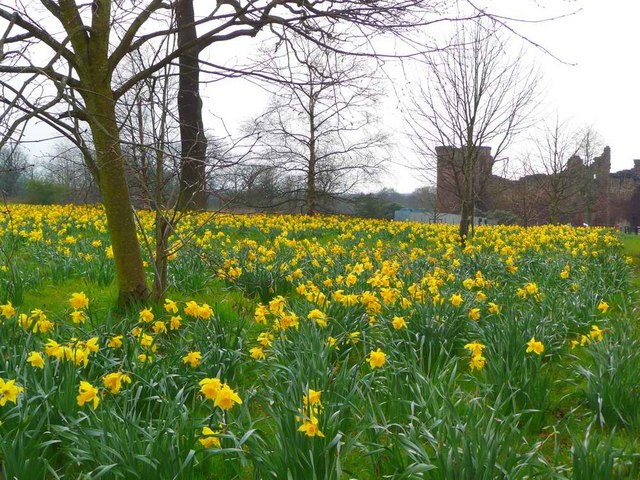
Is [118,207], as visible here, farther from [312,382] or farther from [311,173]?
[311,173]

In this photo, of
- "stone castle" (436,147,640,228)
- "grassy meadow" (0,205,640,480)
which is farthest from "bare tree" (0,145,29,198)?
"stone castle" (436,147,640,228)

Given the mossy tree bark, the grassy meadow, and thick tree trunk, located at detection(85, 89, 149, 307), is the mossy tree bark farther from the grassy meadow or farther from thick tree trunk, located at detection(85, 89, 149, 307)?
the grassy meadow

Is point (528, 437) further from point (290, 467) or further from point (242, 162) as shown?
point (242, 162)

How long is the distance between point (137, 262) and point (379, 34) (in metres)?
2.58

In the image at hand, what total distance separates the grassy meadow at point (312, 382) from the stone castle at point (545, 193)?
723 cm

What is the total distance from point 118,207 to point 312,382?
244 centimetres

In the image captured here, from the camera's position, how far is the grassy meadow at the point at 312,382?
6.66ft

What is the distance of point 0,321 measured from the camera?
11.1 ft

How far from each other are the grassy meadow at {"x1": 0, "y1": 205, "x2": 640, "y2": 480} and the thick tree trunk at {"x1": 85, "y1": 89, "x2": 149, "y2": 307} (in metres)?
0.33

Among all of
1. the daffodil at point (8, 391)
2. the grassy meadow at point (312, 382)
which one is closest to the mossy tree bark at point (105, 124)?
the grassy meadow at point (312, 382)

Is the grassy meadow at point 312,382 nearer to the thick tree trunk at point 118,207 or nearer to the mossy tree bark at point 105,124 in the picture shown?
the thick tree trunk at point 118,207

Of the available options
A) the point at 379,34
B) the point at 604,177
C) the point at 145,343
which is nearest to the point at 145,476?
the point at 145,343

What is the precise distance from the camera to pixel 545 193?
88.3 ft

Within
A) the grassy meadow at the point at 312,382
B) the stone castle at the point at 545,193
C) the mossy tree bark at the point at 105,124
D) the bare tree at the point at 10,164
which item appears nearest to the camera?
the grassy meadow at the point at 312,382
